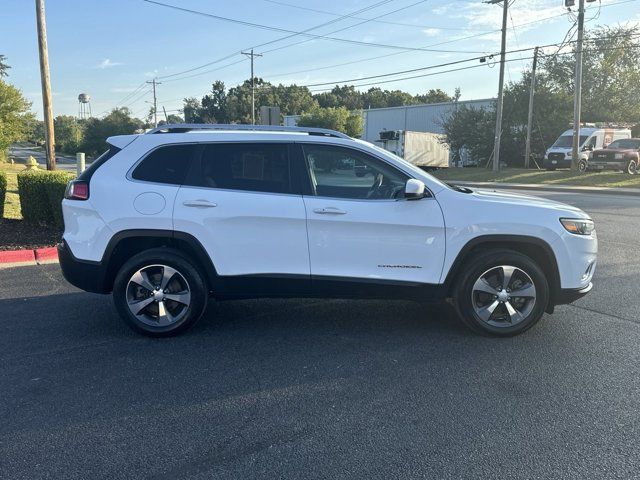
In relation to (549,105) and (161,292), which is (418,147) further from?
(161,292)

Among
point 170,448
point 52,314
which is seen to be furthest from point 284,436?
point 52,314

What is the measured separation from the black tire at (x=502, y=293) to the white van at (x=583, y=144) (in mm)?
29810

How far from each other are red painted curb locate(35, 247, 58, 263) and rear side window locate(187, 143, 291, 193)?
13.9 ft

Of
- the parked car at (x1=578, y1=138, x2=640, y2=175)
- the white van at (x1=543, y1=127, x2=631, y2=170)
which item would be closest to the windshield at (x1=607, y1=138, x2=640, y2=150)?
the parked car at (x1=578, y1=138, x2=640, y2=175)

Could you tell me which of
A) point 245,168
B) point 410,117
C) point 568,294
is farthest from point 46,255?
point 410,117

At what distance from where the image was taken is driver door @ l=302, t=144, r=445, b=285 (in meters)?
4.33

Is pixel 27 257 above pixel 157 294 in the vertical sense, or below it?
below

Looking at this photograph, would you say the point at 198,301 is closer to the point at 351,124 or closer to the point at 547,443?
the point at 547,443

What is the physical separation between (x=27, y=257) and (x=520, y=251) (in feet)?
22.0

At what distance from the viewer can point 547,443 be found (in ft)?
9.66

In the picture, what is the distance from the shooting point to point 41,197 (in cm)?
895

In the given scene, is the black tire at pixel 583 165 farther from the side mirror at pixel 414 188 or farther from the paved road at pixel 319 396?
the side mirror at pixel 414 188

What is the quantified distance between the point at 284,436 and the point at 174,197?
2.31m

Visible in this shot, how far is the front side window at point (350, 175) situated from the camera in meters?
4.47
